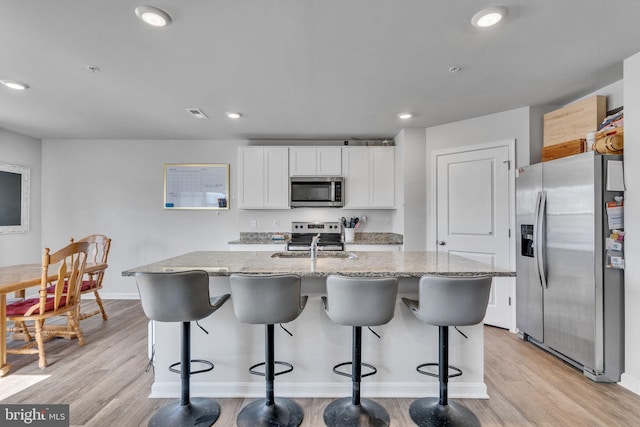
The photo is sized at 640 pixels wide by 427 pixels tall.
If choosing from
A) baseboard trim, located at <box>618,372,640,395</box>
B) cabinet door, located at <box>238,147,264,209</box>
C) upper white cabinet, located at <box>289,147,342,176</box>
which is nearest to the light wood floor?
baseboard trim, located at <box>618,372,640,395</box>

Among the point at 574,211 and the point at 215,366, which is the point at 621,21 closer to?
the point at 574,211

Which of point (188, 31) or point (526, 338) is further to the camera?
point (526, 338)

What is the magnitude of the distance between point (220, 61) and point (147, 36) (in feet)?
1.56

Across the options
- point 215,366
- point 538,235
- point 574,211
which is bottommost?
point 215,366

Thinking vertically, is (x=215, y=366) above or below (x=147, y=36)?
below

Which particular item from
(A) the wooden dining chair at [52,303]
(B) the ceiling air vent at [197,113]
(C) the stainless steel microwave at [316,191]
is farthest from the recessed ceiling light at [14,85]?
(C) the stainless steel microwave at [316,191]

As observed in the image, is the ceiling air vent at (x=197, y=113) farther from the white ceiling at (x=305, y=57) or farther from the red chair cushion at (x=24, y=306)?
the red chair cushion at (x=24, y=306)

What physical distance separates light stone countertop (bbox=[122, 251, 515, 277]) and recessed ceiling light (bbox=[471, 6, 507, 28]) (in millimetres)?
1436

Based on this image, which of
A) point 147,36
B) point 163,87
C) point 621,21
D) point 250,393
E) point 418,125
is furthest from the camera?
point 418,125

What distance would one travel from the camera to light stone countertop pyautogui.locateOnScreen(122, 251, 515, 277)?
187 cm

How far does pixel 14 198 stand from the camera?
4156 mm

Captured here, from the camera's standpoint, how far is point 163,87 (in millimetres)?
2693

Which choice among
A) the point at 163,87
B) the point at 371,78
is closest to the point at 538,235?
the point at 371,78

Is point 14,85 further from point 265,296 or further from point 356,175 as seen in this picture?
point 356,175
